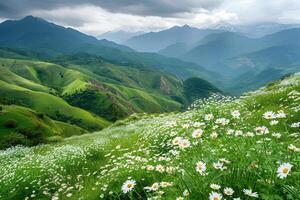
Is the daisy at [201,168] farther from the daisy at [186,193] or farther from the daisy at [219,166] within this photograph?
the daisy at [186,193]

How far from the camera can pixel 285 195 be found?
184 inches

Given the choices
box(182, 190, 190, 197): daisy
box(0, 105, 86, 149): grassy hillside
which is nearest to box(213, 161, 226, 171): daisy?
box(182, 190, 190, 197): daisy

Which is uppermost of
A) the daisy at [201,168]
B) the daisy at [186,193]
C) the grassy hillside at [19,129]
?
the daisy at [201,168]

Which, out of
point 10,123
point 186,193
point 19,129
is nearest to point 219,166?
point 186,193

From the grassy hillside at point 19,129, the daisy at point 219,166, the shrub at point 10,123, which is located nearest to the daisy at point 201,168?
the daisy at point 219,166

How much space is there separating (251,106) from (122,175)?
10516 mm

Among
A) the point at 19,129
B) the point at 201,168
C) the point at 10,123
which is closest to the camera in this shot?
the point at 201,168

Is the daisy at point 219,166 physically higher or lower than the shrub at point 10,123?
higher

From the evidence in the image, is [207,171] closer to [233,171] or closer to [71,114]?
[233,171]

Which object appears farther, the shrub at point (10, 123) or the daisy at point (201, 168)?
the shrub at point (10, 123)

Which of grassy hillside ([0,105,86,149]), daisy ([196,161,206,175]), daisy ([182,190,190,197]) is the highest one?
daisy ([196,161,206,175])

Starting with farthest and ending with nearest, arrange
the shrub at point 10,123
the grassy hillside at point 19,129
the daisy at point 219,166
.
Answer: the shrub at point 10,123
the grassy hillside at point 19,129
the daisy at point 219,166

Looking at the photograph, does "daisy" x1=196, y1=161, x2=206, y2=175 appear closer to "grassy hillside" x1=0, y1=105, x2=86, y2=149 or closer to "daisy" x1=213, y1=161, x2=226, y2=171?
"daisy" x1=213, y1=161, x2=226, y2=171

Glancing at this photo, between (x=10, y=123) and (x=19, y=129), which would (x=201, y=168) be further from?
(x=10, y=123)
